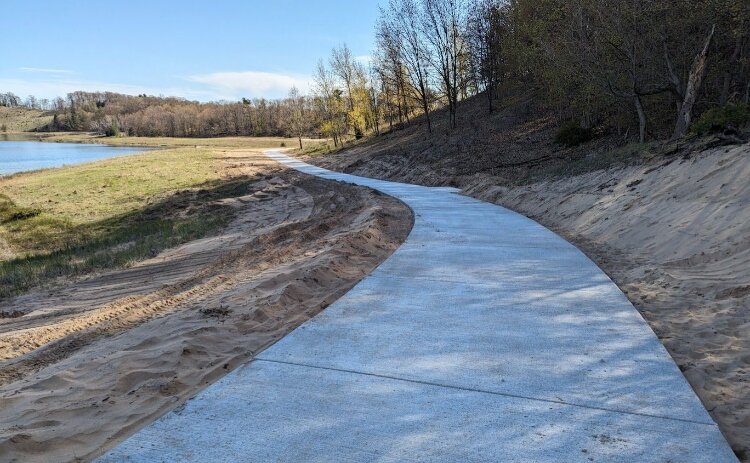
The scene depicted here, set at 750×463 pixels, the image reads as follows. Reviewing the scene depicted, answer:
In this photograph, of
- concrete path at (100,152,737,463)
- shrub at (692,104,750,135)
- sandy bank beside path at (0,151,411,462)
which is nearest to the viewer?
concrete path at (100,152,737,463)

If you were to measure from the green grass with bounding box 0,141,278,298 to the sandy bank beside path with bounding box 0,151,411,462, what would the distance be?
1.76 m

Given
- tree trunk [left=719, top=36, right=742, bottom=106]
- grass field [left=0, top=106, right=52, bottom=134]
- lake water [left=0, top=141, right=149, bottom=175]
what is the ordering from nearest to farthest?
tree trunk [left=719, top=36, right=742, bottom=106], lake water [left=0, top=141, right=149, bottom=175], grass field [left=0, top=106, right=52, bottom=134]

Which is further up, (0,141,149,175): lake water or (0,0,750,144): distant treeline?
(0,141,149,175): lake water

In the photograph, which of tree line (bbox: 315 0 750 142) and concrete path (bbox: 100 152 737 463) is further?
tree line (bbox: 315 0 750 142)

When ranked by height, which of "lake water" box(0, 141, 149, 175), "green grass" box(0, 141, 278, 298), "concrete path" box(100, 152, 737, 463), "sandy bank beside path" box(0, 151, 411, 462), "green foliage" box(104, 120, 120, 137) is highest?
"green foliage" box(104, 120, 120, 137)

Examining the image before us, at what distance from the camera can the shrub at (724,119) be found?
10.7m

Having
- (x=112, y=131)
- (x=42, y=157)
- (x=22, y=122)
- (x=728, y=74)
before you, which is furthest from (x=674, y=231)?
(x=22, y=122)

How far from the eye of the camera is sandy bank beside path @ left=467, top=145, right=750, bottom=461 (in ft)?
13.2

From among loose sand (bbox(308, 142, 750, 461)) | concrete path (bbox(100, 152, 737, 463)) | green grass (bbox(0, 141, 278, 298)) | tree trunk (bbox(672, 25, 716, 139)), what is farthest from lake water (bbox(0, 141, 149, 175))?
concrete path (bbox(100, 152, 737, 463))

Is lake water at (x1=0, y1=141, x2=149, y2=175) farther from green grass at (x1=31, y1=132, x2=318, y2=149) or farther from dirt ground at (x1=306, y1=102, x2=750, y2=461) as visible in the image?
dirt ground at (x1=306, y1=102, x2=750, y2=461)

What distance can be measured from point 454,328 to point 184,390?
8.12 ft

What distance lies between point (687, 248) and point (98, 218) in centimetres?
1985

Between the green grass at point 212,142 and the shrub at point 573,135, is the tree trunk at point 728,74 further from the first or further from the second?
the green grass at point 212,142

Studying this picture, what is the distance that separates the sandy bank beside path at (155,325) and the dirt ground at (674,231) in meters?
3.48
